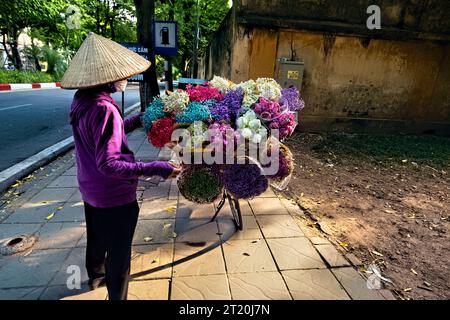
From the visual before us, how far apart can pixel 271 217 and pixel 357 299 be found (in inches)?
53.4

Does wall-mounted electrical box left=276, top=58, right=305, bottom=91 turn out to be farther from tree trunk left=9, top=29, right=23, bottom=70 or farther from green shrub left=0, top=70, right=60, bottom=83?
tree trunk left=9, top=29, right=23, bottom=70

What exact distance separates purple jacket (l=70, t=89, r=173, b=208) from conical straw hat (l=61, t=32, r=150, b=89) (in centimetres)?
9

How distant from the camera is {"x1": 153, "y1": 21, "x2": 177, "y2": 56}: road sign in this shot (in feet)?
18.9

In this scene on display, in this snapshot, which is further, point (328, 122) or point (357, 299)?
point (328, 122)

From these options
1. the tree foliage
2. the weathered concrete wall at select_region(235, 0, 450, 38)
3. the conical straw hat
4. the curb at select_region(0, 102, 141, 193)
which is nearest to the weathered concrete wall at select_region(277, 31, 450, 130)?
the weathered concrete wall at select_region(235, 0, 450, 38)

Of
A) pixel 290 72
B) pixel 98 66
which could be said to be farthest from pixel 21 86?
pixel 98 66

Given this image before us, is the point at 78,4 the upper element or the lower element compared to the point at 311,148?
upper

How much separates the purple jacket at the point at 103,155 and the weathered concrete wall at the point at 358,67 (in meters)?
5.60

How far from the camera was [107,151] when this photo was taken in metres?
1.63

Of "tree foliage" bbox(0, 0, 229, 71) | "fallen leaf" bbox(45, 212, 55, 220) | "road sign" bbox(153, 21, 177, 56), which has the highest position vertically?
"tree foliage" bbox(0, 0, 229, 71)

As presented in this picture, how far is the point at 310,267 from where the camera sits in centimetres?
260
